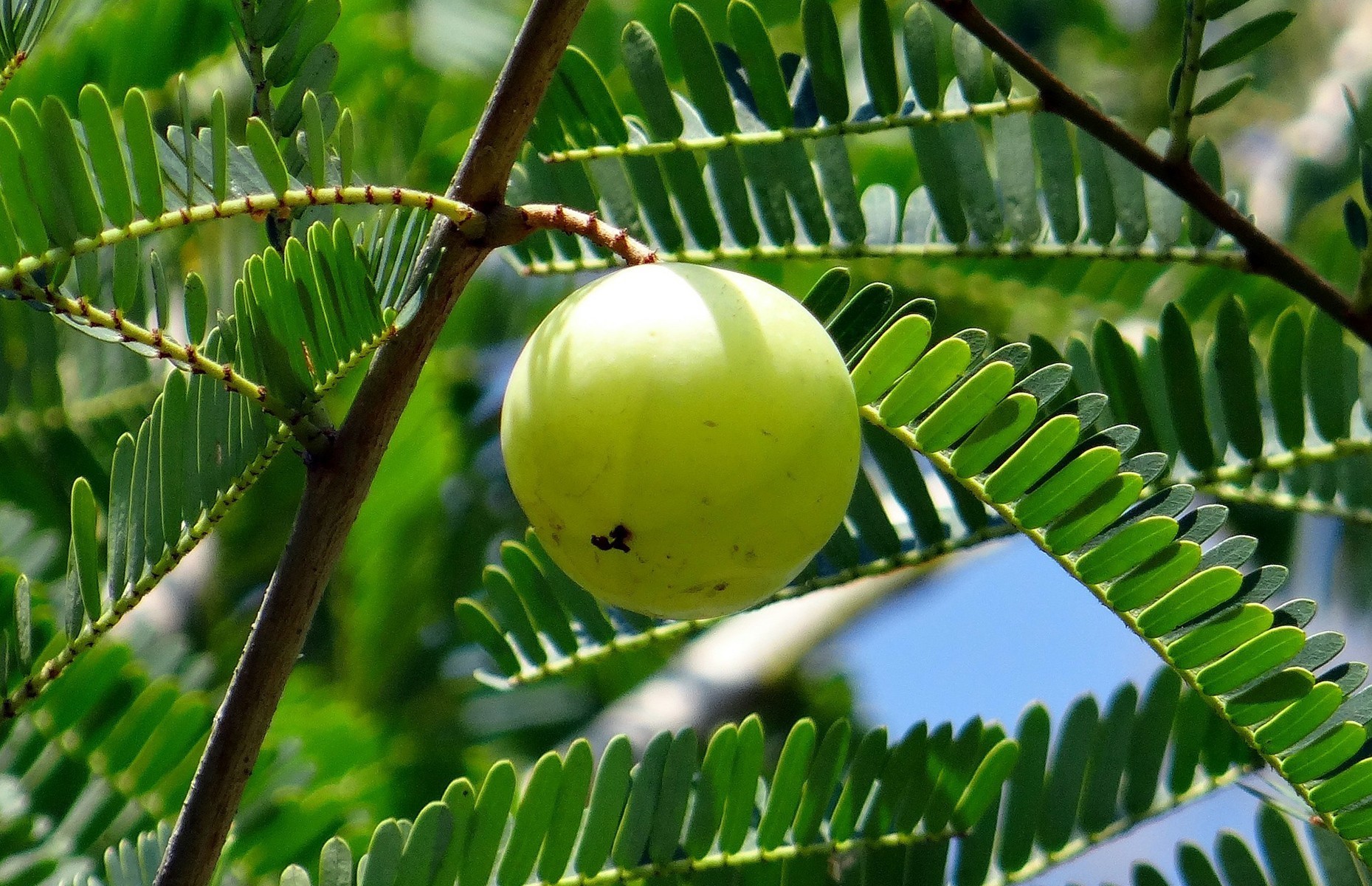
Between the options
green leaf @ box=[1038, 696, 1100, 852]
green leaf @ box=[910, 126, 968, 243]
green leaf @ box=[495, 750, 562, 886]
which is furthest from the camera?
green leaf @ box=[910, 126, 968, 243]

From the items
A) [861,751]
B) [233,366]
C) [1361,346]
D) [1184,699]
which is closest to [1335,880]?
[1184,699]

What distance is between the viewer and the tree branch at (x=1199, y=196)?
41.3 inches

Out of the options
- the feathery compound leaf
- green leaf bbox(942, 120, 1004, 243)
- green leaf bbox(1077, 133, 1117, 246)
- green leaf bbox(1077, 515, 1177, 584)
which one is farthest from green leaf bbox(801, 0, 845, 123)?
green leaf bbox(1077, 515, 1177, 584)

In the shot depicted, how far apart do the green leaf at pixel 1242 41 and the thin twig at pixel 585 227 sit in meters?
0.47

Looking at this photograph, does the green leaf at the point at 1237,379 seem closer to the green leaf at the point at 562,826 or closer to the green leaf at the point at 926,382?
the green leaf at the point at 926,382

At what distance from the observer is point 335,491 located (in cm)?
86

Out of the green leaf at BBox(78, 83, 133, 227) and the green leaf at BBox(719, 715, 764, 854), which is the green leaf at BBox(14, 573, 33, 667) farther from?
the green leaf at BBox(719, 715, 764, 854)

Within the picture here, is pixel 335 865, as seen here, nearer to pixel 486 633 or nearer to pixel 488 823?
pixel 488 823

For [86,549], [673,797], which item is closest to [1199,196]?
[673,797]

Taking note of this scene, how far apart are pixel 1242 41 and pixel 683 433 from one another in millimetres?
597

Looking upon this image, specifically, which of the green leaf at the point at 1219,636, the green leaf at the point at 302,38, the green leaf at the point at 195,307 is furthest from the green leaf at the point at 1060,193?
the green leaf at the point at 195,307

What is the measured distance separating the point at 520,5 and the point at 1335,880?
1.98 metres

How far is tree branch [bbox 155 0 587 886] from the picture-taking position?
854 mm

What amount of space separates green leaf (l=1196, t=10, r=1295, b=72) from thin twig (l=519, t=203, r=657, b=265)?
18.6 inches
